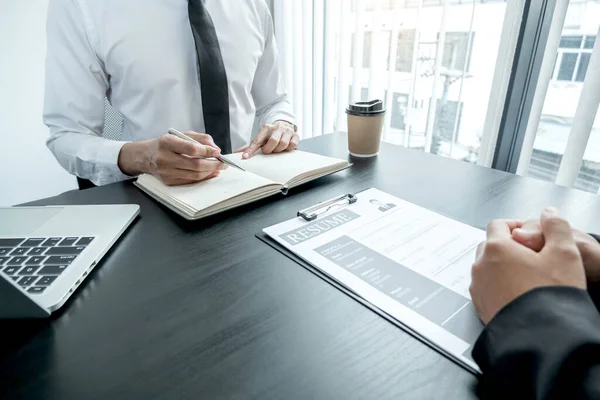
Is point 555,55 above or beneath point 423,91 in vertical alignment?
above

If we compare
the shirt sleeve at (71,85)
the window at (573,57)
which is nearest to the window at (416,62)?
the window at (573,57)

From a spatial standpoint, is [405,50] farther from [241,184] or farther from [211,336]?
[211,336]

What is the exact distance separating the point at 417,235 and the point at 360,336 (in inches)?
8.6

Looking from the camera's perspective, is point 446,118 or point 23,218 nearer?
point 23,218

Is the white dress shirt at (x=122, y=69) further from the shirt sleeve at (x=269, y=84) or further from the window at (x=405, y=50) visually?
the window at (x=405, y=50)

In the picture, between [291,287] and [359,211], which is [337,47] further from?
[291,287]

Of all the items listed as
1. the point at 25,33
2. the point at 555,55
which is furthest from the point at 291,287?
the point at 25,33

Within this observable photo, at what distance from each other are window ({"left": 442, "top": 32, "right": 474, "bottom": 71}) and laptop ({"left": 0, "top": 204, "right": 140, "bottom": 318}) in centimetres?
125

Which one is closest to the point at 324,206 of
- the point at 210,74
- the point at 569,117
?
the point at 210,74

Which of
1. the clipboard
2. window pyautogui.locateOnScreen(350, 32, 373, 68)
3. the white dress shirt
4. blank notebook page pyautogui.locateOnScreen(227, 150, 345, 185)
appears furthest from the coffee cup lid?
window pyautogui.locateOnScreen(350, 32, 373, 68)

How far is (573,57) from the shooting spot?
1064mm

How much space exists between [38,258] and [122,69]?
0.64 metres

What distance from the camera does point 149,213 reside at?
0.63 metres

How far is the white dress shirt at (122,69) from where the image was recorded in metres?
0.89
